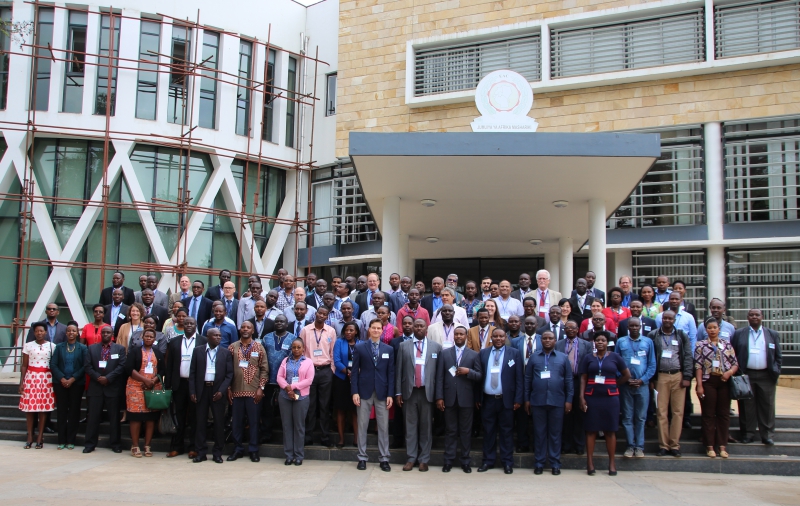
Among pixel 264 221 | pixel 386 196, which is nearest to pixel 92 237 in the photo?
pixel 264 221

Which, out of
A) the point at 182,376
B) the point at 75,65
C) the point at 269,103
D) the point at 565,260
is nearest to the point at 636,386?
the point at 182,376

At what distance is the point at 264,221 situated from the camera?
2320 cm

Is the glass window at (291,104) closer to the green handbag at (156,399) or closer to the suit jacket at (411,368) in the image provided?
the green handbag at (156,399)

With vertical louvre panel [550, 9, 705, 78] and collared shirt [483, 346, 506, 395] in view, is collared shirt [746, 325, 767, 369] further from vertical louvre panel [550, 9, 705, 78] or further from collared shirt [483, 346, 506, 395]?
vertical louvre panel [550, 9, 705, 78]

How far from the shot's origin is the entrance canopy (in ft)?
36.0

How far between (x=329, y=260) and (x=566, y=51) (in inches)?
375

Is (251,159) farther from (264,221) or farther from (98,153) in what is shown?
(98,153)

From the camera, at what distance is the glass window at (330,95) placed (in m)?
24.1

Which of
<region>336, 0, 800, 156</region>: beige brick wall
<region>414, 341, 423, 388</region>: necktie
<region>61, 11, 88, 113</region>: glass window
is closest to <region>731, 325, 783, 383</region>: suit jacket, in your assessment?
<region>414, 341, 423, 388</region>: necktie

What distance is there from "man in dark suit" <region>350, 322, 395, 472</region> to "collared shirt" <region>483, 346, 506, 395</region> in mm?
1231

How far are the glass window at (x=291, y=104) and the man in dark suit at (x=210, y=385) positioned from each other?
15065 mm

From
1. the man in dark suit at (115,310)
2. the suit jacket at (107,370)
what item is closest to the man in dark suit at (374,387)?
the suit jacket at (107,370)

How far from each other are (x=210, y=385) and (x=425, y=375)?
2969 millimetres

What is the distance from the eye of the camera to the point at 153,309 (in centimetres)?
1170
